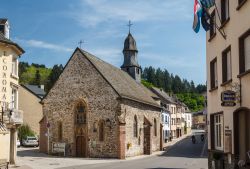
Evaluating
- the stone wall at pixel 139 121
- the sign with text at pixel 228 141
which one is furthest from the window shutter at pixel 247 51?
the stone wall at pixel 139 121

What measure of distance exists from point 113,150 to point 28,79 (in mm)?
115701

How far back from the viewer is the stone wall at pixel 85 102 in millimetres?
40219

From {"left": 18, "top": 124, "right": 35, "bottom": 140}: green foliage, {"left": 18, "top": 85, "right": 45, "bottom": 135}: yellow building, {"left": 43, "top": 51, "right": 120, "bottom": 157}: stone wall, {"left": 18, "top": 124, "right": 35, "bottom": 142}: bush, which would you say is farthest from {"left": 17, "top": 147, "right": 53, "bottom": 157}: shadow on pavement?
{"left": 18, "top": 85, "right": 45, "bottom": 135}: yellow building

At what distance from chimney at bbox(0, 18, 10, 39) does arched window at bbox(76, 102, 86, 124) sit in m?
12.4

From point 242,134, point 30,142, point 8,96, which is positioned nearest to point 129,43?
point 30,142

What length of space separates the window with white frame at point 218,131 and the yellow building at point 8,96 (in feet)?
44.8

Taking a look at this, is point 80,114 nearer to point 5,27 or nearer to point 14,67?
point 14,67

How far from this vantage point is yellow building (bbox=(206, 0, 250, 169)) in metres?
15.1

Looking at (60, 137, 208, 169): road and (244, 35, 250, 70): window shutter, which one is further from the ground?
(244, 35, 250, 70): window shutter

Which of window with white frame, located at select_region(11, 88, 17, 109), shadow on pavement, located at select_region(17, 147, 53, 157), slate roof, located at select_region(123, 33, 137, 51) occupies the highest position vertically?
slate roof, located at select_region(123, 33, 137, 51)

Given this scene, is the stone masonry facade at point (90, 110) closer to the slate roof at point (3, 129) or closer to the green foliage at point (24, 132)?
the slate roof at point (3, 129)

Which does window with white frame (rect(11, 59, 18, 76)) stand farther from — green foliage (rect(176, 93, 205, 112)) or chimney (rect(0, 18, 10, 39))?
green foliage (rect(176, 93, 205, 112))

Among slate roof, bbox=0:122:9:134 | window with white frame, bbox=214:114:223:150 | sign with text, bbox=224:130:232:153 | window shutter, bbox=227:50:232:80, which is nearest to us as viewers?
sign with text, bbox=224:130:232:153

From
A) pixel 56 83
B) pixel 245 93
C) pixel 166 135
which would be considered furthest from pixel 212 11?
pixel 166 135
